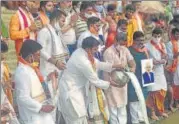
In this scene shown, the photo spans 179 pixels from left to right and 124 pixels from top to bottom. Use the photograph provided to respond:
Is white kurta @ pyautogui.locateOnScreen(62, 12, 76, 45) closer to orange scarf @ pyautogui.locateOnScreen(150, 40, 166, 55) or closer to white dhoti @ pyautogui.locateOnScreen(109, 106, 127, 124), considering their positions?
white dhoti @ pyautogui.locateOnScreen(109, 106, 127, 124)

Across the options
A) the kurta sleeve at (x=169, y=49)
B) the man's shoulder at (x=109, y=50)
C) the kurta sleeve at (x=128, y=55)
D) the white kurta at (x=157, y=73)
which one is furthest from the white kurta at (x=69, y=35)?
the kurta sleeve at (x=169, y=49)

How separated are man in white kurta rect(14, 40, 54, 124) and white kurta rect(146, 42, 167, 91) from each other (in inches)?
82.2

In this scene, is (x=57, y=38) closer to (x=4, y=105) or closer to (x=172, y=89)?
(x=4, y=105)

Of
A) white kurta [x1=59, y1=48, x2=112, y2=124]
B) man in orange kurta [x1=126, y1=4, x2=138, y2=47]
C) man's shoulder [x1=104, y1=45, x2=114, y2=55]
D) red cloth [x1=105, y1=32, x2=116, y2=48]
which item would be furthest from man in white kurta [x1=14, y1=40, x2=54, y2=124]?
man in orange kurta [x1=126, y1=4, x2=138, y2=47]

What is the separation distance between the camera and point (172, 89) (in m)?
7.45

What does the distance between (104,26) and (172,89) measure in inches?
74.2

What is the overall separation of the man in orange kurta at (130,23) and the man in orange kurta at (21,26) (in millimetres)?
1352

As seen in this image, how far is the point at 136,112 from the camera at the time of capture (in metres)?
6.16

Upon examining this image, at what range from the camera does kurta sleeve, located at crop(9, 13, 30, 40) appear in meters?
5.18

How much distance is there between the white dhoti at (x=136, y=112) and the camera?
6.14 meters

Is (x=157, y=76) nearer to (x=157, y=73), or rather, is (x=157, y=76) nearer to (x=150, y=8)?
(x=157, y=73)

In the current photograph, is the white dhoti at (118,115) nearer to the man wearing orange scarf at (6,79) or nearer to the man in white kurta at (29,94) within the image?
the man in white kurta at (29,94)

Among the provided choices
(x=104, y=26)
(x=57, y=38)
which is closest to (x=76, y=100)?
(x=57, y=38)

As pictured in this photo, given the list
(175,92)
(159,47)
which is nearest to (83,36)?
(159,47)
